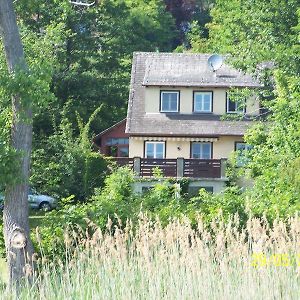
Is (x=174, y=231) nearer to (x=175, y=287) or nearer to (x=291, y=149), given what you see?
(x=175, y=287)

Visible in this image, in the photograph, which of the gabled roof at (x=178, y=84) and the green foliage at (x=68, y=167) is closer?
the green foliage at (x=68, y=167)

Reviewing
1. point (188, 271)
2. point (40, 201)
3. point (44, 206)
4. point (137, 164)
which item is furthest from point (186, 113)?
point (188, 271)

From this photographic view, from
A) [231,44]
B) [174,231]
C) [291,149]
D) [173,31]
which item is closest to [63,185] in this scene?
[231,44]

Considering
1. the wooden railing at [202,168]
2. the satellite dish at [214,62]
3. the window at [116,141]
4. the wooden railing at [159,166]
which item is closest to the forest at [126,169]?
the wooden railing at [202,168]

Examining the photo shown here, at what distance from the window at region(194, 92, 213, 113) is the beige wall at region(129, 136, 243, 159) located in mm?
1302

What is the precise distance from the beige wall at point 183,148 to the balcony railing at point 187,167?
1.85 m

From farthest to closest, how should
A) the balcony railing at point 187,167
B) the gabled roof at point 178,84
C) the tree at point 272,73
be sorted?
the gabled roof at point 178,84, the balcony railing at point 187,167, the tree at point 272,73

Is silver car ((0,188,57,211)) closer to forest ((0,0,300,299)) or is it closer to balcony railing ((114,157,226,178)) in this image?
forest ((0,0,300,299))

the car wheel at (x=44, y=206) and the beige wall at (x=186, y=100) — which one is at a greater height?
the beige wall at (x=186, y=100)

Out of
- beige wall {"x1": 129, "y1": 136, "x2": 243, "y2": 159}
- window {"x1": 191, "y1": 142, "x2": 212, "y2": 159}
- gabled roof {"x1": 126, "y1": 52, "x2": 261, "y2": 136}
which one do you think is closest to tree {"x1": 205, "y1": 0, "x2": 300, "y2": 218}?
gabled roof {"x1": 126, "y1": 52, "x2": 261, "y2": 136}

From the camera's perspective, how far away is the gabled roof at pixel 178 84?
35.6 metres

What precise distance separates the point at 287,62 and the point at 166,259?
17814 mm

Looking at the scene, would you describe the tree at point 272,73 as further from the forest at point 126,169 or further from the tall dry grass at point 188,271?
the tall dry grass at point 188,271

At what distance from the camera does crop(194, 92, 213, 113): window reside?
36.4 m
